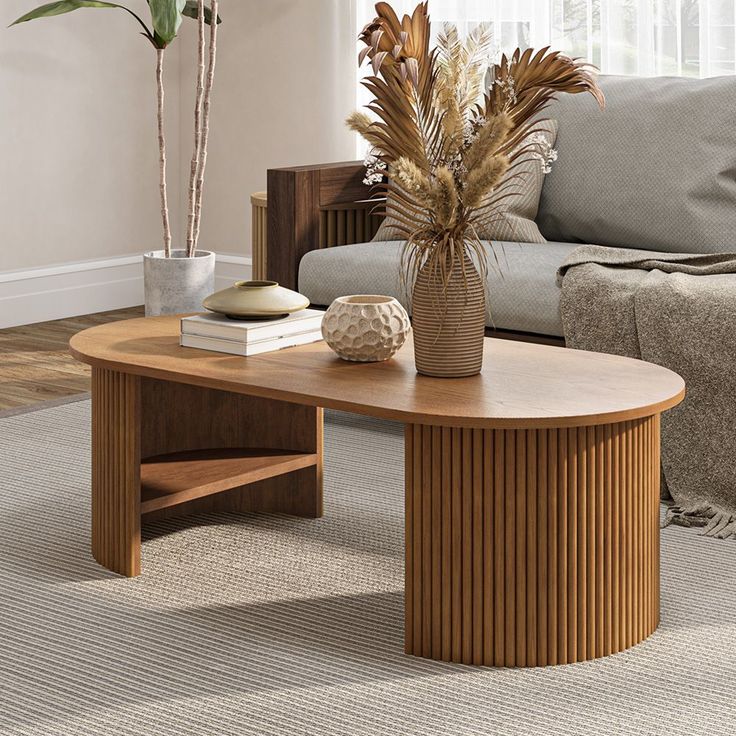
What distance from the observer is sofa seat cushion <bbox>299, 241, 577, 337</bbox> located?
3104 mm

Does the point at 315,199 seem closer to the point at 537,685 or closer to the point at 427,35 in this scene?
the point at 427,35

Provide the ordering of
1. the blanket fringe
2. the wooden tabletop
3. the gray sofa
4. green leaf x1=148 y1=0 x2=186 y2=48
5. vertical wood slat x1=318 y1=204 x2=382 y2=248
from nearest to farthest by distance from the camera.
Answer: the wooden tabletop < the blanket fringe < the gray sofa < green leaf x1=148 y1=0 x2=186 y2=48 < vertical wood slat x1=318 y1=204 x2=382 y2=248

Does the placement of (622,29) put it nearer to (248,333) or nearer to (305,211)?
(305,211)

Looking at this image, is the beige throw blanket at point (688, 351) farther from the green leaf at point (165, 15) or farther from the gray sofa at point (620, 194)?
the green leaf at point (165, 15)

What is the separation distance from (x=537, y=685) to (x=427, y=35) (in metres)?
1.04

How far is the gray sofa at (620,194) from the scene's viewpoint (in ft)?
10.9

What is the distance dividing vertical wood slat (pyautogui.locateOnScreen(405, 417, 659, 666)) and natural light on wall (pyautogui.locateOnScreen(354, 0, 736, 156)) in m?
2.47

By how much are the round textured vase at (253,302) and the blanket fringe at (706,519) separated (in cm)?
96

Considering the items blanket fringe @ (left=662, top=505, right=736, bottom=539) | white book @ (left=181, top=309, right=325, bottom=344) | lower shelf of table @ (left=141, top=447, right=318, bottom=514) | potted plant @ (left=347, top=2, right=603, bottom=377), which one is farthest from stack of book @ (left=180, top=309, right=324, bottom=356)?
blanket fringe @ (left=662, top=505, right=736, bottom=539)

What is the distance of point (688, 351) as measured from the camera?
8.96ft

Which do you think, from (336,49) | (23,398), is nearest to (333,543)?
(23,398)

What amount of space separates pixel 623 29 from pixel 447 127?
2512mm

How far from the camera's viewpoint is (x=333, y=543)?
101 inches

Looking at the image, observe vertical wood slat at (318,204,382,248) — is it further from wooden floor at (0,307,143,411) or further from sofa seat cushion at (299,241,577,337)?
wooden floor at (0,307,143,411)
